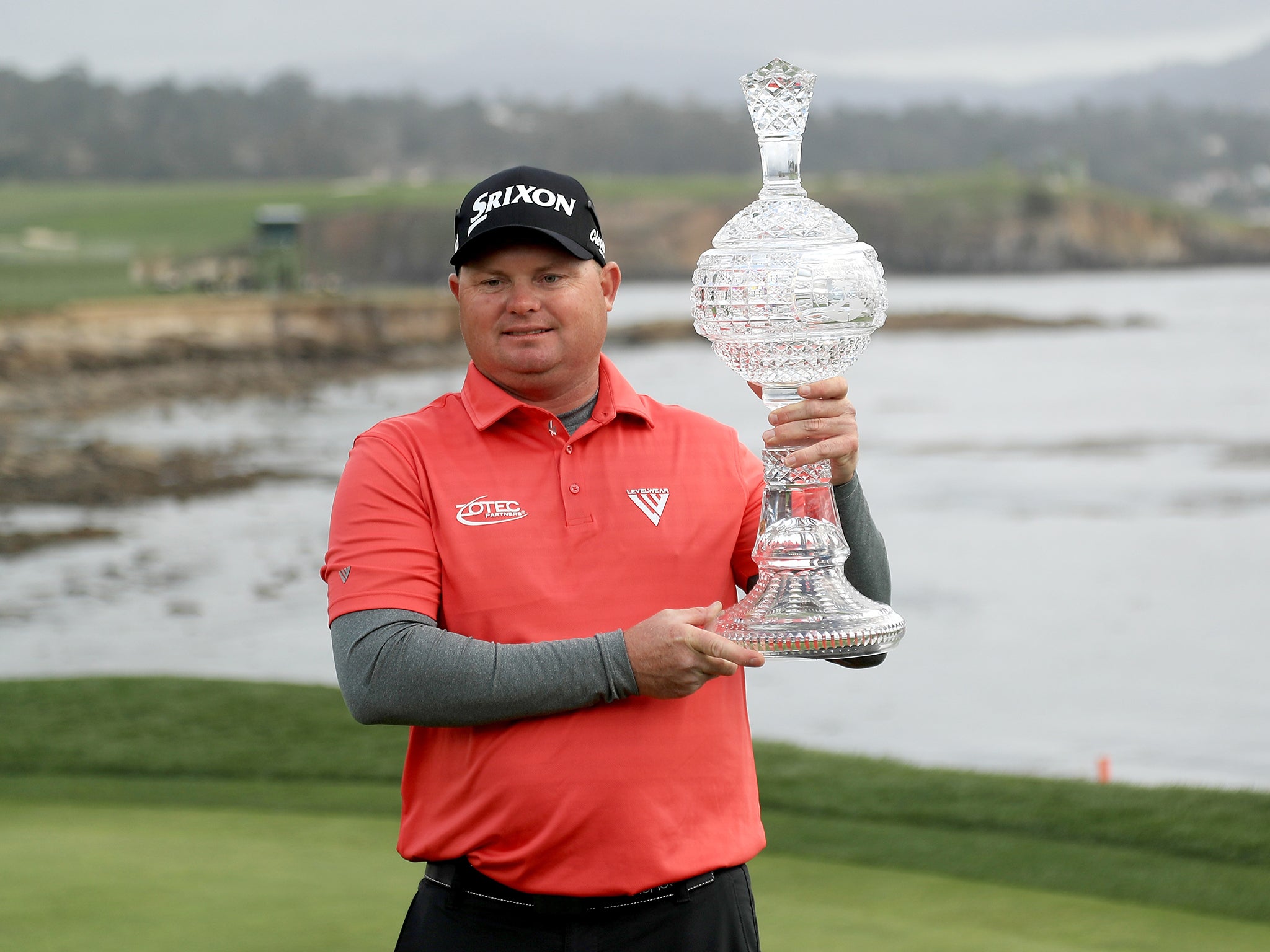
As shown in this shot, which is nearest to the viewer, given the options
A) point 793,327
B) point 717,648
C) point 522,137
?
point 717,648

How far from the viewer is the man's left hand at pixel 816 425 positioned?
5.74 feet

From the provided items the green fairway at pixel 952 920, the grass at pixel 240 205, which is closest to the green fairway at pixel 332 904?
the green fairway at pixel 952 920

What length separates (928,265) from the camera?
94.4 metres

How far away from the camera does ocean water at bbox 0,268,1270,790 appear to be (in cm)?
805

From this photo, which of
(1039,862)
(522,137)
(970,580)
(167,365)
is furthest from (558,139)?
(1039,862)

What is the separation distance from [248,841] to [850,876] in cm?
141

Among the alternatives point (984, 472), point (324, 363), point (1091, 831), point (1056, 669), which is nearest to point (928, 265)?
point (324, 363)

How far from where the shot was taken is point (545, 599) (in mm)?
1715

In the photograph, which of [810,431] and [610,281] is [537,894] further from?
[610,281]

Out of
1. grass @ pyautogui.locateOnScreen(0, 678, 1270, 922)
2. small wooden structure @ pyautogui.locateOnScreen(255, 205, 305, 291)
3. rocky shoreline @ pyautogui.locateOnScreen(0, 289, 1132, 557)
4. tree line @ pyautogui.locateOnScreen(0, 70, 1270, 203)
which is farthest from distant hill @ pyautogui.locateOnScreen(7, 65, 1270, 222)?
grass @ pyautogui.locateOnScreen(0, 678, 1270, 922)

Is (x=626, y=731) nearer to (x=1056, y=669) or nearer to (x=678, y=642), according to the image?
(x=678, y=642)

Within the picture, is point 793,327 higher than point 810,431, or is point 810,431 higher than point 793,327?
point 793,327

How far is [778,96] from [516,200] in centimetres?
38

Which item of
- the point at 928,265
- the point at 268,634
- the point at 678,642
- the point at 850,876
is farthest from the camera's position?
the point at 928,265
